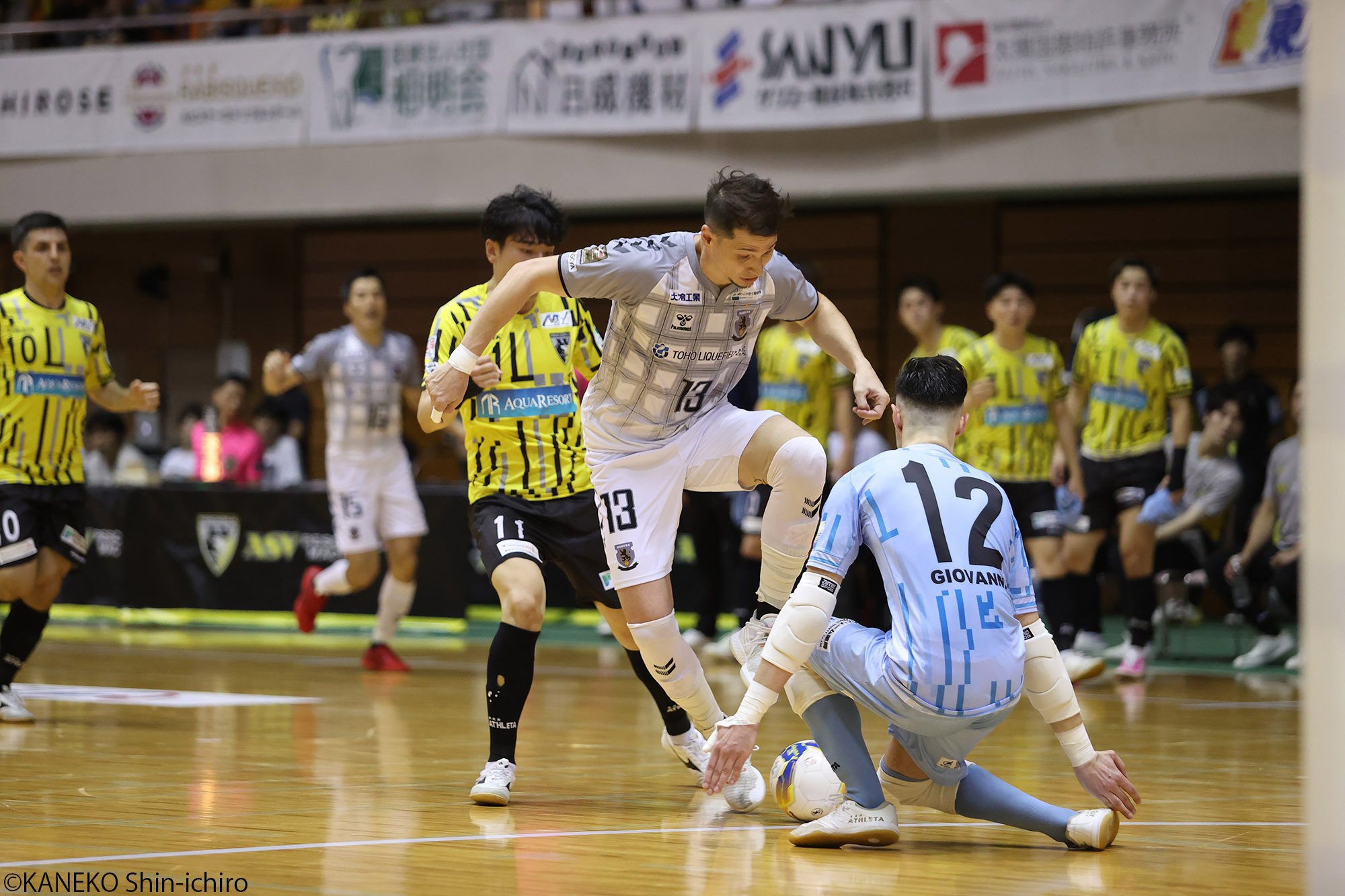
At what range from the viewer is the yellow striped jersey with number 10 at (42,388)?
6441 millimetres

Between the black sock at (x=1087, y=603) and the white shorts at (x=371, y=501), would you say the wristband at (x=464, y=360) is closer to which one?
the white shorts at (x=371, y=501)

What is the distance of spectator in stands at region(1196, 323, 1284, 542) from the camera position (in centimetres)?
1092

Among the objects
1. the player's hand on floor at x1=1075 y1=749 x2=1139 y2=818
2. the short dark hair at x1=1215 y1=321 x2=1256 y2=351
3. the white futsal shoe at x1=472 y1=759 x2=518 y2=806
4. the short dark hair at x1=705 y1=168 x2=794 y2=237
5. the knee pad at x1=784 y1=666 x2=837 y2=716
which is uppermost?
the short dark hair at x1=1215 y1=321 x2=1256 y2=351

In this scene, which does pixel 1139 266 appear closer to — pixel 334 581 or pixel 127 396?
pixel 334 581

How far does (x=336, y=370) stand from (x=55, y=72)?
27.4 feet

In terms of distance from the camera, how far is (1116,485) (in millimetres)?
8922

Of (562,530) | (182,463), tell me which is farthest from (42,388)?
(182,463)

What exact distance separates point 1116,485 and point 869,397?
16.8ft

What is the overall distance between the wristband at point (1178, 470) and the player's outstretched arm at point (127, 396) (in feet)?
Answer: 18.3

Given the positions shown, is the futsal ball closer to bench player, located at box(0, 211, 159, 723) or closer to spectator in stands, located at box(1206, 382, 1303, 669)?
bench player, located at box(0, 211, 159, 723)

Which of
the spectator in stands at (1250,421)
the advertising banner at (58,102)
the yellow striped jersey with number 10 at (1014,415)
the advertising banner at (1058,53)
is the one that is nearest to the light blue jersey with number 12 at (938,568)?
the yellow striped jersey with number 10 at (1014,415)

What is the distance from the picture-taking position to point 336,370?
8992 millimetres

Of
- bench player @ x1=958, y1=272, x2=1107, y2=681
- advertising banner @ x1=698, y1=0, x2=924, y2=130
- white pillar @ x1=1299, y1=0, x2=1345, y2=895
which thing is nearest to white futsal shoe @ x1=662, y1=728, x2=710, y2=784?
white pillar @ x1=1299, y1=0, x2=1345, y2=895

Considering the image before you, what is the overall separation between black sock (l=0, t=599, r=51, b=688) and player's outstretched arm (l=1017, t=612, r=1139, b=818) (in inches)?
178
